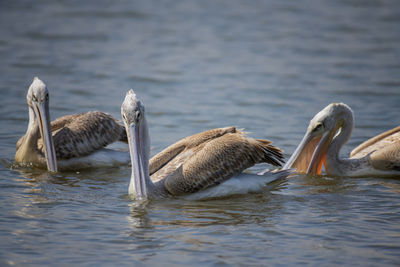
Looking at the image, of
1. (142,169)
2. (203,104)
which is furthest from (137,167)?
(203,104)

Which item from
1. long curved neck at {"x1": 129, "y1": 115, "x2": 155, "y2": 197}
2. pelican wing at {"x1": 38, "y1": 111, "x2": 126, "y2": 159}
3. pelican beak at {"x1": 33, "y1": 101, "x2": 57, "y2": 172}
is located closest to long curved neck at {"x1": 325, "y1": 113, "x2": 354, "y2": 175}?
long curved neck at {"x1": 129, "y1": 115, "x2": 155, "y2": 197}

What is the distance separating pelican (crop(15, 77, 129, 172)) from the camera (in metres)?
6.82

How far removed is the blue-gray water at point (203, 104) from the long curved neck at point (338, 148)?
153 mm

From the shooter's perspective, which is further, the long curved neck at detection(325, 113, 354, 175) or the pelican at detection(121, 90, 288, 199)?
the long curved neck at detection(325, 113, 354, 175)

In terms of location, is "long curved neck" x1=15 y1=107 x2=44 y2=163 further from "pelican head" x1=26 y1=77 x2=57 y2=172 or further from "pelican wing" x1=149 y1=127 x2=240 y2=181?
"pelican wing" x1=149 y1=127 x2=240 y2=181

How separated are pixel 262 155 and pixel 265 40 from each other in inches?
334

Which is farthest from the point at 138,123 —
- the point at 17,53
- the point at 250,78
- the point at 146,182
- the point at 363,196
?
the point at 17,53

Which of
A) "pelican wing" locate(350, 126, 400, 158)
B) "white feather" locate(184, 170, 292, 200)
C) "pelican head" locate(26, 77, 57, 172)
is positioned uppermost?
"pelican head" locate(26, 77, 57, 172)

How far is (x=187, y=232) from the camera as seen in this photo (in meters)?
5.00

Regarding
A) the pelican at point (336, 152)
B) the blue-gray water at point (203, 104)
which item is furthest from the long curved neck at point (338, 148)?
the blue-gray water at point (203, 104)

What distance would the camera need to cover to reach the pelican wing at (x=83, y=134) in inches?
279

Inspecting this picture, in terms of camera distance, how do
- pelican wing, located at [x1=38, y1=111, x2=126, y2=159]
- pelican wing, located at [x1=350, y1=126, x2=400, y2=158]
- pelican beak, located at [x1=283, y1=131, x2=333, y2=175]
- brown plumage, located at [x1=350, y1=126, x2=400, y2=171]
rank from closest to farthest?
1. brown plumage, located at [x1=350, y1=126, x2=400, y2=171]
2. pelican beak, located at [x1=283, y1=131, x2=333, y2=175]
3. pelican wing, located at [x1=350, y1=126, x2=400, y2=158]
4. pelican wing, located at [x1=38, y1=111, x2=126, y2=159]

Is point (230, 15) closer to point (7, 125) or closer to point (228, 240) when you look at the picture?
point (7, 125)

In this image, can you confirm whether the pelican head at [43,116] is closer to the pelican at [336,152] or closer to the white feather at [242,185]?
the white feather at [242,185]
